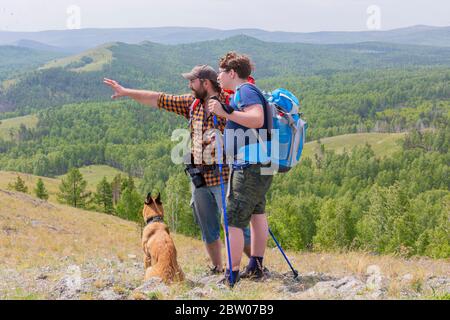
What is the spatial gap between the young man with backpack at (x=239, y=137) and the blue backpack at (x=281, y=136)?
0.41ft

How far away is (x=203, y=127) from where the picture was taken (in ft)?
25.3

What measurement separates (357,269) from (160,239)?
3929mm

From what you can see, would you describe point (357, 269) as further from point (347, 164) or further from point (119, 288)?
point (347, 164)

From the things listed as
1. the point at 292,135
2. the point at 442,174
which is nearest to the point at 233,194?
the point at 292,135

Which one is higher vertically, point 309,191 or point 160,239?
point 160,239

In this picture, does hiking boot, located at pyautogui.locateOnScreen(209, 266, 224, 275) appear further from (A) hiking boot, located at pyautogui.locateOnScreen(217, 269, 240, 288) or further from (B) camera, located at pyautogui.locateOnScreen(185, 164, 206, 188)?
(B) camera, located at pyautogui.locateOnScreen(185, 164, 206, 188)

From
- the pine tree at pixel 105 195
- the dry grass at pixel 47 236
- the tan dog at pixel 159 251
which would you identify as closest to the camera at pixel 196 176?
the tan dog at pixel 159 251

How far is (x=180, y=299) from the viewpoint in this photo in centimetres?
609

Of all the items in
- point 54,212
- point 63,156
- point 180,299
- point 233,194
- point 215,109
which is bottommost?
point 63,156

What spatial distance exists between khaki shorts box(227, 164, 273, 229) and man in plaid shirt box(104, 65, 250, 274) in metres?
0.64

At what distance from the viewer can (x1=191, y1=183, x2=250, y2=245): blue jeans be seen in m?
7.87

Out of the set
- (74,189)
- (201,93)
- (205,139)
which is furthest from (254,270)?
(74,189)

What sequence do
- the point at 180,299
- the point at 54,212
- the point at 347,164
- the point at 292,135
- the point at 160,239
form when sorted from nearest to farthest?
the point at 180,299
the point at 292,135
the point at 160,239
the point at 54,212
the point at 347,164

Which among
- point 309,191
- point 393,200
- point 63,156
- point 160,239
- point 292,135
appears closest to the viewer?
point 292,135
